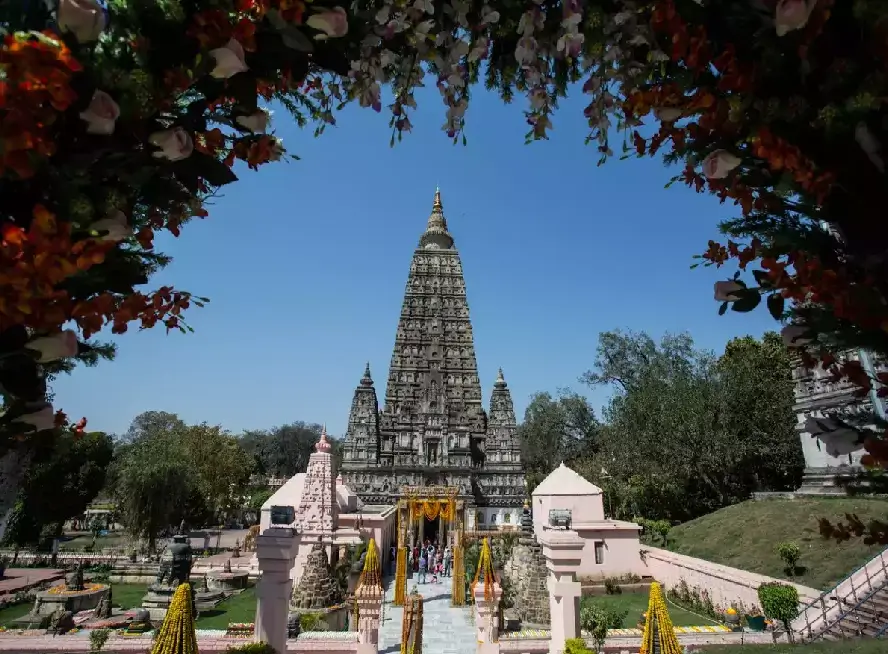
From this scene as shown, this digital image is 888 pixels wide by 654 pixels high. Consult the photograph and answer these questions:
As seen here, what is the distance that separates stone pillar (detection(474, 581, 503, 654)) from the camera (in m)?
10.4

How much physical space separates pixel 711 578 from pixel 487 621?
9.73 meters

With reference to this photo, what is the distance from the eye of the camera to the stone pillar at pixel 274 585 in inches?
248

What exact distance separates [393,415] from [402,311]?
349 inches

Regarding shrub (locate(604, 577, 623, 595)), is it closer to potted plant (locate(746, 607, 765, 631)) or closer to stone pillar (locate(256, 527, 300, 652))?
potted plant (locate(746, 607, 765, 631))

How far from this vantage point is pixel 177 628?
6.19 meters

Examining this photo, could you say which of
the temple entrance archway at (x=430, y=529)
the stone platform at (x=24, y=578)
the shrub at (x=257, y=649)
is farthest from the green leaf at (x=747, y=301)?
the temple entrance archway at (x=430, y=529)

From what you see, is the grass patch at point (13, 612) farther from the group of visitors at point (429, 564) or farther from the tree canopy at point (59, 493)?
the group of visitors at point (429, 564)

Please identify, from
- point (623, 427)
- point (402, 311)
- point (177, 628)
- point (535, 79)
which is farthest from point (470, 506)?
point (535, 79)

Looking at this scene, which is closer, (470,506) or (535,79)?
(535,79)

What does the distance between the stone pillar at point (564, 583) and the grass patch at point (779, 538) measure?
28.1 ft

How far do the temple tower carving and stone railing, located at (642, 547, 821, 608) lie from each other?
16.2 metres

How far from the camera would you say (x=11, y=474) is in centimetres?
170

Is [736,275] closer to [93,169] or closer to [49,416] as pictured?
[93,169]

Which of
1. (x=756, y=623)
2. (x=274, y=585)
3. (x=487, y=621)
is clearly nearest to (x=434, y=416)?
(x=756, y=623)
